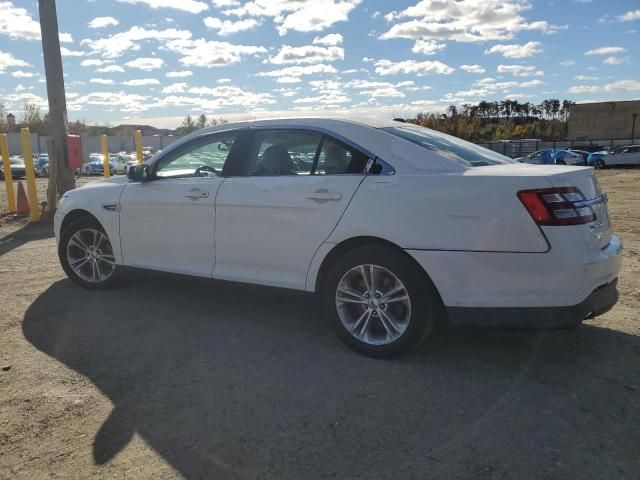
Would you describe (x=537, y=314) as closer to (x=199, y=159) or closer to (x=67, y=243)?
(x=199, y=159)

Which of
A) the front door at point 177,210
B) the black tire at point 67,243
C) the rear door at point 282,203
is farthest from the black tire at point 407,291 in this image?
the black tire at point 67,243

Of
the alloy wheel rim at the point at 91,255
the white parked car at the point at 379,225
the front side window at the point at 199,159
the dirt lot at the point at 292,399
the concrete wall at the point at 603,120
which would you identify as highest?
the concrete wall at the point at 603,120

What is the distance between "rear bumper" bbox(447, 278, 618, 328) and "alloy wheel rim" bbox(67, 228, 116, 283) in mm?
3493

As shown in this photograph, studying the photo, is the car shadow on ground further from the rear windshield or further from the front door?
the rear windshield

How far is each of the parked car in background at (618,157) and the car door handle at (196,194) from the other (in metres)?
39.2

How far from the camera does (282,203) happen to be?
4.07 metres

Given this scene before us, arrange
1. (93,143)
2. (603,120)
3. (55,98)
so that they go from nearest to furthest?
(55,98), (93,143), (603,120)

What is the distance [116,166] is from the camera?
3534 centimetres

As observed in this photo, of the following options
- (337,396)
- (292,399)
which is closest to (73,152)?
(292,399)

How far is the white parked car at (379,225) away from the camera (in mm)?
3244

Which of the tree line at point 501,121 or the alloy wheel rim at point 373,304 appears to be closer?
the alloy wheel rim at point 373,304

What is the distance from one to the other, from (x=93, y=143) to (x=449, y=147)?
65.4 metres

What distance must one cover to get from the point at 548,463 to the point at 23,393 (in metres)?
3.01

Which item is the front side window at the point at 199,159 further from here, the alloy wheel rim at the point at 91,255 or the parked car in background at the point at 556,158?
the parked car in background at the point at 556,158
